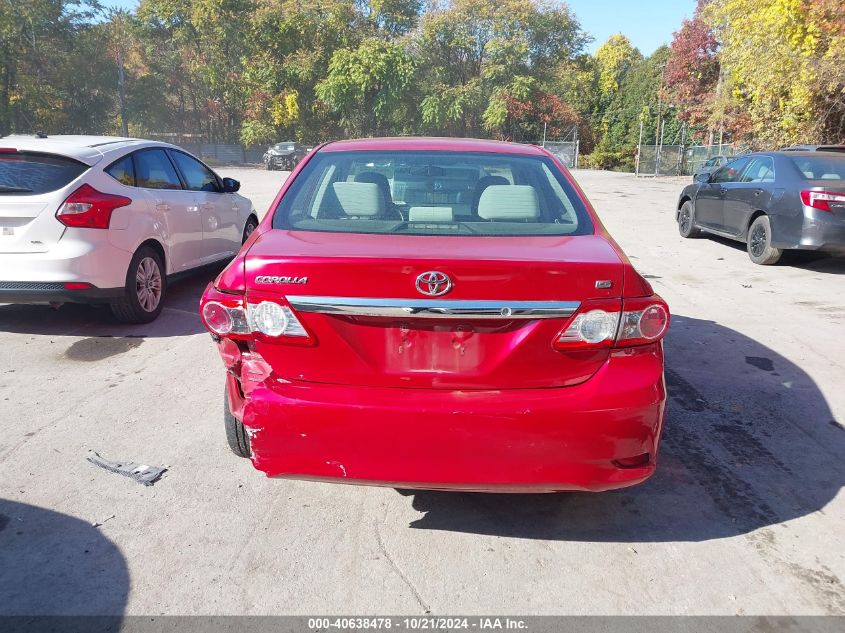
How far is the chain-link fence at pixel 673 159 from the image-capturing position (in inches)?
1353

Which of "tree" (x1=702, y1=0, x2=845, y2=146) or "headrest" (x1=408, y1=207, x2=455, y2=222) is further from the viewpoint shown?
"tree" (x1=702, y1=0, x2=845, y2=146)

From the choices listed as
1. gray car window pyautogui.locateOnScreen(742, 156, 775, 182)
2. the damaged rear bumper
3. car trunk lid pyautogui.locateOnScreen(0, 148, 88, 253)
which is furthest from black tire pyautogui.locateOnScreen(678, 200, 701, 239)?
the damaged rear bumper

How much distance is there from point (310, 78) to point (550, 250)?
47528 mm

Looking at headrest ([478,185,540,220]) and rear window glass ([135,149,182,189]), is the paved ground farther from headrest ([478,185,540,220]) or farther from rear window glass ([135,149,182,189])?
rear window glass ([135,149,182,189])

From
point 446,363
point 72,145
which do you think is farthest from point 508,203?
point 72,145

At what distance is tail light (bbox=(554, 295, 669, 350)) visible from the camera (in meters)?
2.48

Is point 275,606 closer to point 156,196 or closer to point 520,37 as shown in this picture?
point 156,196

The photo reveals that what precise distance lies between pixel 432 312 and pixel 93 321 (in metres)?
4.94

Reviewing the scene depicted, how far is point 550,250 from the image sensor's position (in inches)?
103

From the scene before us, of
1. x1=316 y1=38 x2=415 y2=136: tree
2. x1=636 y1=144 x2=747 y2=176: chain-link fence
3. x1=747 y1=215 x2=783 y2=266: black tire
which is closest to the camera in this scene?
x1=747 y1=215 x2=783 y2=266: black tire

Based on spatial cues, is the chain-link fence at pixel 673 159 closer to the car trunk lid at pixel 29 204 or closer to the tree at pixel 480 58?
the tree at pixel 480 58

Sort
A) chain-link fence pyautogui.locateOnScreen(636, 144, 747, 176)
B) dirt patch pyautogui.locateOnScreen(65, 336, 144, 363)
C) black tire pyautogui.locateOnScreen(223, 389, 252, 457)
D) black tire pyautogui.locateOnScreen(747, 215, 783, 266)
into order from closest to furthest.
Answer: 1. black tire pyautogui.locateOnScreen(223, 389, 252, 457)
2. dirt patch pyautogui.locateOnScreen(65, 336, 144, 363)
3. black tire pyautogui.locateOnScreen(747, 215, 783, 266)
4. chain-link fence pyautogui.locateOnScreen(636, 144, 747, 176)

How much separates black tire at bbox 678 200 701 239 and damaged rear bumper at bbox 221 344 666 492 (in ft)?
32.6

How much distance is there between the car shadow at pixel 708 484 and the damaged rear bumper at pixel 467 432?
519 mm
